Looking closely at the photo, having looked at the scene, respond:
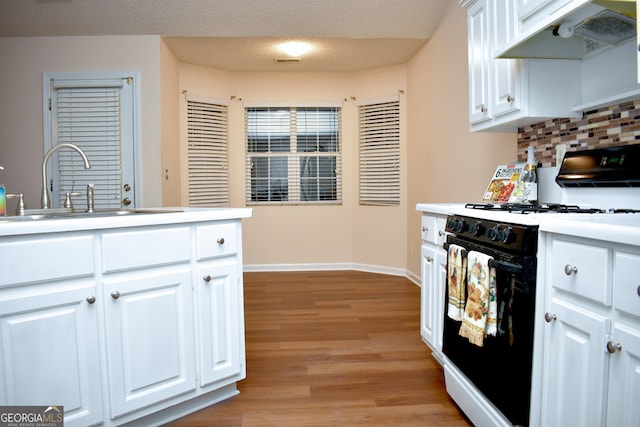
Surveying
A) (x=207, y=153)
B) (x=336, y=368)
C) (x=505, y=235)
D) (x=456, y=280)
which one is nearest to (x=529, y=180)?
(x=456, y=280)

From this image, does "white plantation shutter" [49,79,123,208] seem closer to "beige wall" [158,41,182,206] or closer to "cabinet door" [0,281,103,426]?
"beige wall" [158,41,182,206]

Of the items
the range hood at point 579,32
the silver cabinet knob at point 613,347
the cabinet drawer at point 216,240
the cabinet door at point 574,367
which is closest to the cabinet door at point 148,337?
the cabinet drawer at point 216,240

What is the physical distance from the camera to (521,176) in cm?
258

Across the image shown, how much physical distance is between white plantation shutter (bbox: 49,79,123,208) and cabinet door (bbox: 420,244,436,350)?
306 centimetres

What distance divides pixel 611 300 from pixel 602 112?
1.25 metres

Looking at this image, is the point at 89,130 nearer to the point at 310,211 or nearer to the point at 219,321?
the point at 310,211

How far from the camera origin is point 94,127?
421 cm

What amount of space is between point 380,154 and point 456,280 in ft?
12.1

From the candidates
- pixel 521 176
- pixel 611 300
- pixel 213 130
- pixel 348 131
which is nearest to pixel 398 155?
pixel 348 131

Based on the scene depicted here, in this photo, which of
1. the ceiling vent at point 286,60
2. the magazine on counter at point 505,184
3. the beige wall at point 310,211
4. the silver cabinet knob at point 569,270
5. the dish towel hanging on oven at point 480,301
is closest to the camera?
the silver cabinet knob at point 569,270

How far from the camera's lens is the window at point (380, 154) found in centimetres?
534

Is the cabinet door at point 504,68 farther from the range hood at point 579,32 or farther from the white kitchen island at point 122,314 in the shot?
the white kitchen island at point 122,314

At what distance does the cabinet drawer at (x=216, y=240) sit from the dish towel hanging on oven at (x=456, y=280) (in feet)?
3.29

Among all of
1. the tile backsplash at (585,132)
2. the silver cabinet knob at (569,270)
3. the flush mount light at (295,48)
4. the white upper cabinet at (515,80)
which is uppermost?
the flush mount light at (295,48)
